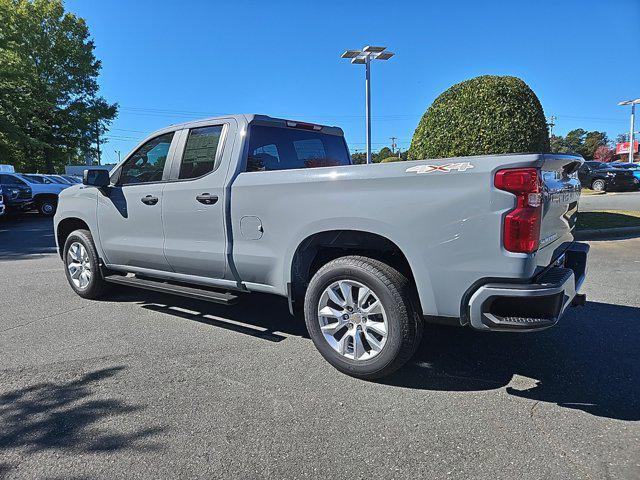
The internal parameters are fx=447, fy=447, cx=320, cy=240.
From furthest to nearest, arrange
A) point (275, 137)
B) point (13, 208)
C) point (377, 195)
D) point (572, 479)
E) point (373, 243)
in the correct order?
point (13, 208)
point (275, 137)
point (373, 243)
point (377, 195)
point (572, 479)

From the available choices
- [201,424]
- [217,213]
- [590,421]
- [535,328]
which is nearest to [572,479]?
[590,421]

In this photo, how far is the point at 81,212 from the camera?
205 inches

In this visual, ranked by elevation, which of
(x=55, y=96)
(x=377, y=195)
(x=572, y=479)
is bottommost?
(x=572, y=479)

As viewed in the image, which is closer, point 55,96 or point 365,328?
point 365,328

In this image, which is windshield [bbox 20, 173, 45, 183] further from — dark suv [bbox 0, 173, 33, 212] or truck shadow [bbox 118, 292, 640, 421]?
truck shadow [bbox 118, 292, 640, 421]

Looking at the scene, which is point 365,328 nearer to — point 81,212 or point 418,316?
point 418,316

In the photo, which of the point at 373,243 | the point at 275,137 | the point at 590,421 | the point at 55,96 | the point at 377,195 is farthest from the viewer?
the point at 55,96

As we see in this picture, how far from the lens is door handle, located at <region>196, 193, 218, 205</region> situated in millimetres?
3827

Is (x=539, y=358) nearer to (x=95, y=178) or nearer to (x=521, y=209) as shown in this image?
(x=521, y=209)

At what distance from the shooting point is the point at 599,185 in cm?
2133

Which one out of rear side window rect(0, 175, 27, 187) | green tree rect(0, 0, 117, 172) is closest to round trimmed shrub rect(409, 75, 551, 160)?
rear side window rect(0, 175, 27, 187)

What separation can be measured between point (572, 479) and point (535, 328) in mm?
798

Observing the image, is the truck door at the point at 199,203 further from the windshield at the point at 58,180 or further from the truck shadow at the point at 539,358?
the windshield at the point at 58,180

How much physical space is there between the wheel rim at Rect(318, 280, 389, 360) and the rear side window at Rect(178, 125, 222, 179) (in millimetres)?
1660
